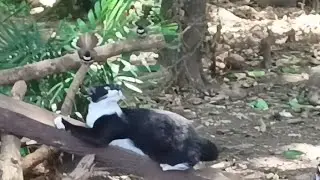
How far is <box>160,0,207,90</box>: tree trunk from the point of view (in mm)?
4465

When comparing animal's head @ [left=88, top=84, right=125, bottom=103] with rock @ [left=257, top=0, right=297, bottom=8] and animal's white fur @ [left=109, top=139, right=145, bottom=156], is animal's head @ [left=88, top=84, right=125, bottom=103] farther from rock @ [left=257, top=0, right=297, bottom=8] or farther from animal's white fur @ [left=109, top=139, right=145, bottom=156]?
rock @ [left=257, top=0, right=297, bottom=8]

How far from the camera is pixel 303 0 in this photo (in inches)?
278

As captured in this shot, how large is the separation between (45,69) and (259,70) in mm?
2854

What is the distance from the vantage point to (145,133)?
206 centimetres

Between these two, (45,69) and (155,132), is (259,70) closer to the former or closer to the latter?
(45,69)

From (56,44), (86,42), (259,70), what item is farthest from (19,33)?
(259,70)

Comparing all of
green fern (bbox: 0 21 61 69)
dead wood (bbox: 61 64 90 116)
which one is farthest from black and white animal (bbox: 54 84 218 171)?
green fern (bbox: 0 21 61 69)

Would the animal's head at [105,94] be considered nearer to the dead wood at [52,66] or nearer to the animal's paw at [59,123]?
the animal's paw at [59,123]

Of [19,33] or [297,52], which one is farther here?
[297,52]

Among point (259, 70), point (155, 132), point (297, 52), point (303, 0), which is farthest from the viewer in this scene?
point (303, 0)

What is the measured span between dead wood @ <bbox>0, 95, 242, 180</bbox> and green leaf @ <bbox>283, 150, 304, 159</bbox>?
1662 mm

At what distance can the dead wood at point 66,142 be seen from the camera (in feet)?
6.89

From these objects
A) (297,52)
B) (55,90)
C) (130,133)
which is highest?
(130,133)

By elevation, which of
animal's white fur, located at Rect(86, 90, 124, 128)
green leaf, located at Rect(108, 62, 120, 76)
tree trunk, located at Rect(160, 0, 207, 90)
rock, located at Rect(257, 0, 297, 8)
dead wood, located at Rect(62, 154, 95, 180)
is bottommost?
rock, located at Rect(257, 0, 297, 8)
